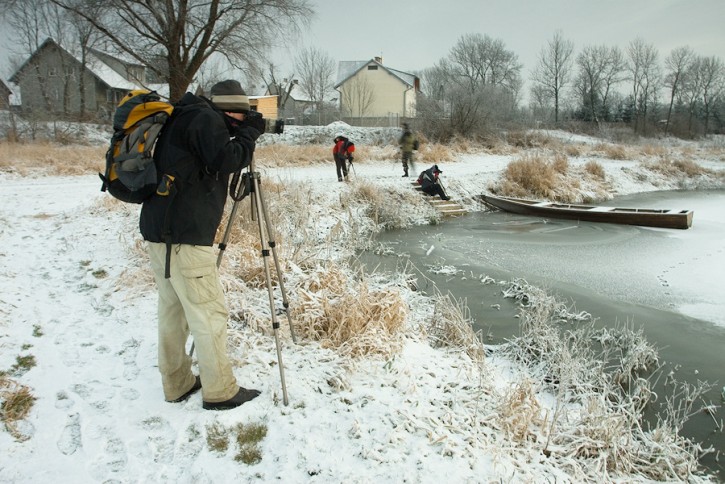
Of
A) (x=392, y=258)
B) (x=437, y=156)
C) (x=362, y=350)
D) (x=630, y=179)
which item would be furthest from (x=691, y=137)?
(x=362, y=350)

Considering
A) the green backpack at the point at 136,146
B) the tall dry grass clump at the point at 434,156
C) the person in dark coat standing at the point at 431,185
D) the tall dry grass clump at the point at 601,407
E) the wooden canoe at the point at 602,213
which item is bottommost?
the tall dry grass clump at the point at 601,407

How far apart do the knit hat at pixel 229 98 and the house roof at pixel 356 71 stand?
47262 mm

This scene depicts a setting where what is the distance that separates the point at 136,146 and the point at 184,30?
14.5 meters

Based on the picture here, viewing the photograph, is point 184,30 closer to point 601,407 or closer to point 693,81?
point 601,407

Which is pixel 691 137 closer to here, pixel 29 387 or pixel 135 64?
pixel 135 64

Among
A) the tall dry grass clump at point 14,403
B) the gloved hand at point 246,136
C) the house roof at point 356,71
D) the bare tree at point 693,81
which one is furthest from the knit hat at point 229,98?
the bare tree at point 693,81

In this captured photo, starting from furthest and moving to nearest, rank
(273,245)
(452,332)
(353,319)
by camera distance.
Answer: (452,332) < (353,319) < (273,245)

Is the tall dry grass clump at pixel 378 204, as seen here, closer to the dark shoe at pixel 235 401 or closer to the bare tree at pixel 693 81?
the dark shoe at pixel 235 401

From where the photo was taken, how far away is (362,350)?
384 centimetres

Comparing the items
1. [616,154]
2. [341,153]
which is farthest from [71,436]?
[616,154]

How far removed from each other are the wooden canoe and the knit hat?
37.2ft

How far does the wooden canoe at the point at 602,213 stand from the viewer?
36.1ft

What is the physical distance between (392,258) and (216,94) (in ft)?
20.6

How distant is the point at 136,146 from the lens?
98.0 inches
